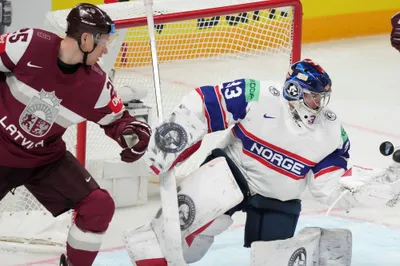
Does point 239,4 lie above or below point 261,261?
Result: above

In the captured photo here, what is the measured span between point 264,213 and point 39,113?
2.98 feet

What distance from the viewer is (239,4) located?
15.1 feet

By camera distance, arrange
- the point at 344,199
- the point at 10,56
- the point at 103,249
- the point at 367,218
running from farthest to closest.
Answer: the point at 367,218 → the point at 103,249 → the point at 344,199 → the point at 10,56

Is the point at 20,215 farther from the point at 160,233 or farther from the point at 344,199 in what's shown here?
the point at 344,199

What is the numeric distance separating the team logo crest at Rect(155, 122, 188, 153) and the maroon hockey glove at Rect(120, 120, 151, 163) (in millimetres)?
68

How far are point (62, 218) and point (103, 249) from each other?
0.79ft

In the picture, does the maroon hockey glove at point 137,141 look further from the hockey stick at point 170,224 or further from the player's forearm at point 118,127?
the hockey stick at point 170,224

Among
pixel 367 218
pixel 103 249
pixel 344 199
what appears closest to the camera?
pixel 344 199

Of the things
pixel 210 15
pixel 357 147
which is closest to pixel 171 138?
pixel 210 15

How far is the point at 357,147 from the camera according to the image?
607 cm

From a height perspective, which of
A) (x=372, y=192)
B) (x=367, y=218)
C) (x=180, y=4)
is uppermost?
(x=180, y=4)

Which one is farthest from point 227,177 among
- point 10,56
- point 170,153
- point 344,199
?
point 10,56

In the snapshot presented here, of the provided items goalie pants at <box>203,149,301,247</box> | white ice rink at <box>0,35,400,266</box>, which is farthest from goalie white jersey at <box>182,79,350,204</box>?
white ice rink at <box>0,35,400,266</box>

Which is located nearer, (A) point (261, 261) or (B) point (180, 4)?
(A) point (261, 261)
